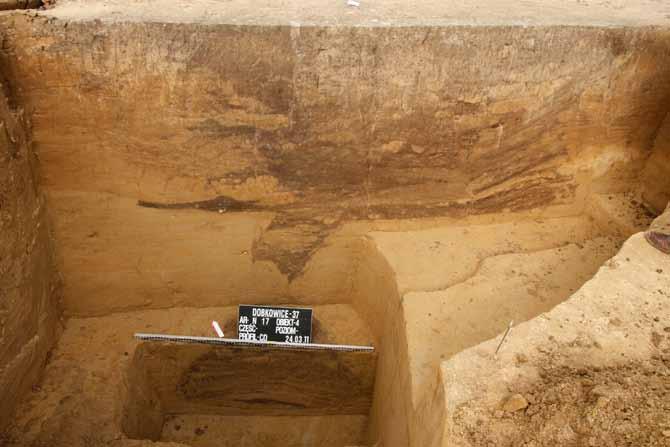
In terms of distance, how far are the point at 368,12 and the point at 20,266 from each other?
205 cm

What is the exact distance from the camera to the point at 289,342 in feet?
10.1

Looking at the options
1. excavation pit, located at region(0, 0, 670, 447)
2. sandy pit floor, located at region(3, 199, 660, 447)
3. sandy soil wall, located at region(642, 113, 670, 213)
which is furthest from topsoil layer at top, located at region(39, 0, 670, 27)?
sandy pit floor, located at region(3, 199, 660, 447)

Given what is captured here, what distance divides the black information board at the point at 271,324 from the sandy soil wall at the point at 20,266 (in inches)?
39.4

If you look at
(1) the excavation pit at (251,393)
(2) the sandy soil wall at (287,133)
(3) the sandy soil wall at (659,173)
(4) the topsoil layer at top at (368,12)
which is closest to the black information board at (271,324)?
(1) the excavation pit at (251,393)

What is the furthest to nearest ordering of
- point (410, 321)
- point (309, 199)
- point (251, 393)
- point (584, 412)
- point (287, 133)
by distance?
point (251, 393) → point (309, 199) → point (287, 133) → point (410, 321) → point (584, 412)

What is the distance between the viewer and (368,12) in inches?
113

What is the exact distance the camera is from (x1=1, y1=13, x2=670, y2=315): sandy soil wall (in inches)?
101

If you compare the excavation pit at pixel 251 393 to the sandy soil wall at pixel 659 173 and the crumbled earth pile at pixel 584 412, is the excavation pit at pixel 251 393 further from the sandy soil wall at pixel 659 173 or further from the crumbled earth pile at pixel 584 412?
the sandy soil wall at pixel 659 173

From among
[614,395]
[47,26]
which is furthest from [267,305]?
[614,395]

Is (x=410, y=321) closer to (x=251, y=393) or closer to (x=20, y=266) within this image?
(x=251, y=393)

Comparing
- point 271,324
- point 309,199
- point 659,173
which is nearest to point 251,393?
point 271,324

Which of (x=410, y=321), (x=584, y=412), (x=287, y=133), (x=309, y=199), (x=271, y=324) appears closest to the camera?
(x=584, y=412)

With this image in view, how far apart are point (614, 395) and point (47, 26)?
2.59m

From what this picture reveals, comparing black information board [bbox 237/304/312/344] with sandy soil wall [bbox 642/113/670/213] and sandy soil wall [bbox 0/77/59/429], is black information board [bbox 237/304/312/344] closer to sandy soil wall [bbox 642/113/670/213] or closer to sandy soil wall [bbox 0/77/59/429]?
sandy soil wall [bbox 0/77/59/429]
